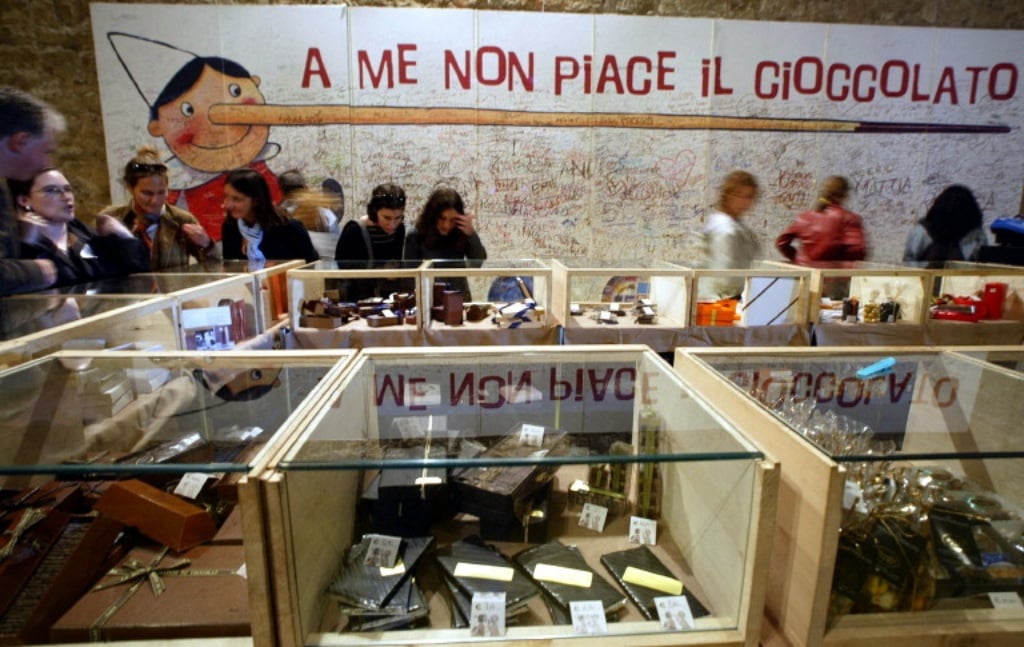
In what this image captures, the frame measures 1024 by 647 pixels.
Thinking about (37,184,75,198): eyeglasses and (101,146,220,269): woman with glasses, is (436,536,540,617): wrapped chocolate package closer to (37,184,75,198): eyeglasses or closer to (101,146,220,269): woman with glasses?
(37,184,75,198): eyeglasses

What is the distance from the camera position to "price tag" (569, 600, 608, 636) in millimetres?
1006

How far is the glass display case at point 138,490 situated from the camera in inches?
41.3

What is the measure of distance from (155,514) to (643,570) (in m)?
1.18

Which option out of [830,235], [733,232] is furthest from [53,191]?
[830,235]

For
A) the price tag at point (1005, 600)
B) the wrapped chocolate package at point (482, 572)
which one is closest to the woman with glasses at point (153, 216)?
the wrapped chocolate package at point (482, 572)

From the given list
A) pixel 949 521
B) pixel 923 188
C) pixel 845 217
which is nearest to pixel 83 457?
pixel 949 521

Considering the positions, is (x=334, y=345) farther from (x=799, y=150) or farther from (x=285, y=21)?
(x=799, y=150)

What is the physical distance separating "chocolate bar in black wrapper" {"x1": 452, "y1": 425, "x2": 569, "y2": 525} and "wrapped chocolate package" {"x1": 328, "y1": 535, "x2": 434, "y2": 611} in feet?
0.44

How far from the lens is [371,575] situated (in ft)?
3.76

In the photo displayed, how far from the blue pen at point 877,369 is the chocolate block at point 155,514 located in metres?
1.83

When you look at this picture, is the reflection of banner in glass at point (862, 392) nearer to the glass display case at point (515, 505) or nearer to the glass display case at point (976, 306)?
the glass display case at point (515, 505)

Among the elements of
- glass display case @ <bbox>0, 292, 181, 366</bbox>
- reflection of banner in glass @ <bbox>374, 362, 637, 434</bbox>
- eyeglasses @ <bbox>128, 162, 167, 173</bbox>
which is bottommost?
reflection of banner in glass @ <bbox>374, 362, 637, 434</bbox>

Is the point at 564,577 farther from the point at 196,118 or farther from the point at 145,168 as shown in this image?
the point at 196,118

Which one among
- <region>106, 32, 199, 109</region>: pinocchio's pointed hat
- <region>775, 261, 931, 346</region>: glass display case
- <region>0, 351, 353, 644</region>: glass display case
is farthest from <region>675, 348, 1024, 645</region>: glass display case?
<region>106, 32, 199, 109</region>: pinocchio's pointed hat
